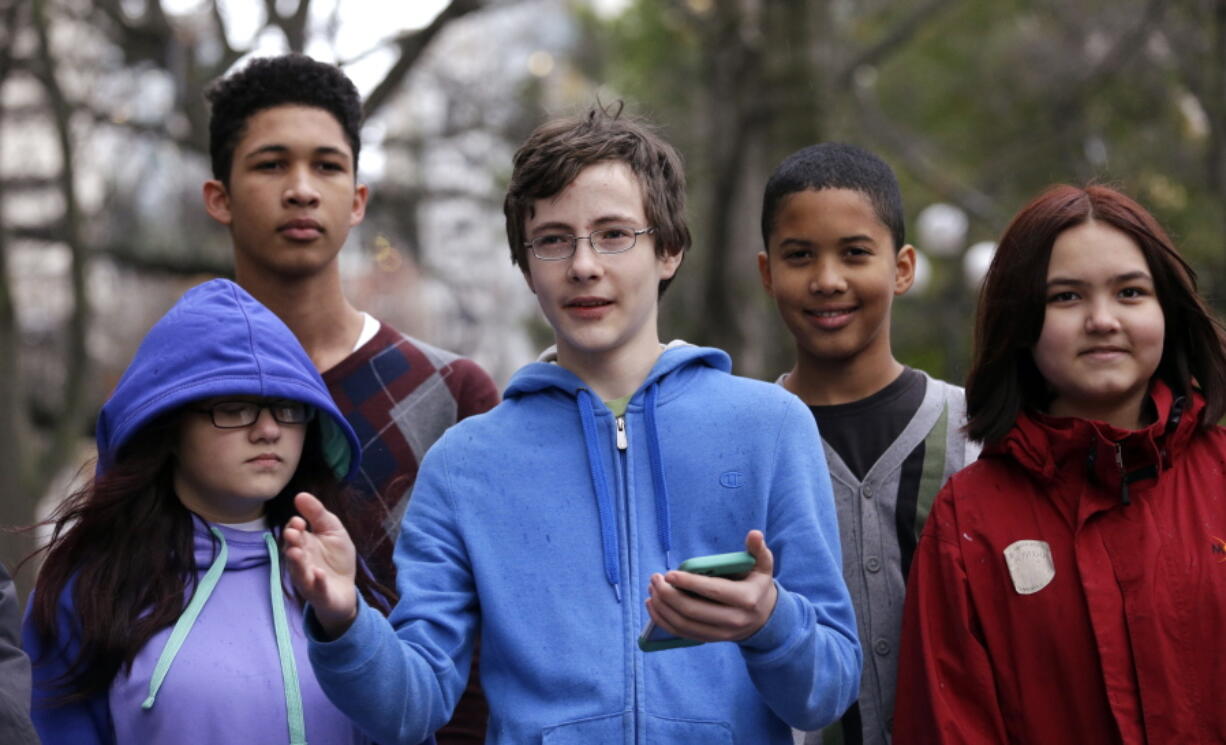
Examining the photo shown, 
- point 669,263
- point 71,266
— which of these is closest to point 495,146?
point 71,266

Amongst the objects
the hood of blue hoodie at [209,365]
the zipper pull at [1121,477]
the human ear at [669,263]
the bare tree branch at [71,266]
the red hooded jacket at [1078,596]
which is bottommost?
the red hooded jacket at [1078,596]

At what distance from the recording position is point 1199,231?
1305 centimetres

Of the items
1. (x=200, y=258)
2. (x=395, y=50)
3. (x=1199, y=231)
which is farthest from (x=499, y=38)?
(x=395, y=50)

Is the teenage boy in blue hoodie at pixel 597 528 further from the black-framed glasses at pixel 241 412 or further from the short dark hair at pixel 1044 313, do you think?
the short dark hair at pixel 1044 313

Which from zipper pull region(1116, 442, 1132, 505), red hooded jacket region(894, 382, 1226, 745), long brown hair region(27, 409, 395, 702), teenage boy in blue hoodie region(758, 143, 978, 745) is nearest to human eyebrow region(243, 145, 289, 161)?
long brown hair region(27, 409, 395, 702)

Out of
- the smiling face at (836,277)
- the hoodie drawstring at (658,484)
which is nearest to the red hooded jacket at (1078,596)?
the smiling face at (836,277)

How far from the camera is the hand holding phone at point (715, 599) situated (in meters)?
2.49

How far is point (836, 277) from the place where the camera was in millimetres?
3703

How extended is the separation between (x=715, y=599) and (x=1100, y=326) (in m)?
1.31

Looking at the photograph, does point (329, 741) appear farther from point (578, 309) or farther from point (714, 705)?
point (578, 309)

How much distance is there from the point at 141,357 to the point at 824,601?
1582 millimetres

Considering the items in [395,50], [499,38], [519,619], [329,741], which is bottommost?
[329,741]

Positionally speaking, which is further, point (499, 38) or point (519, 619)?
point (499, 38)

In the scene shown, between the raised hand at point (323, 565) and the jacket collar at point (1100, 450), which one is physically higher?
the jacket collar at point (1100, 450)
